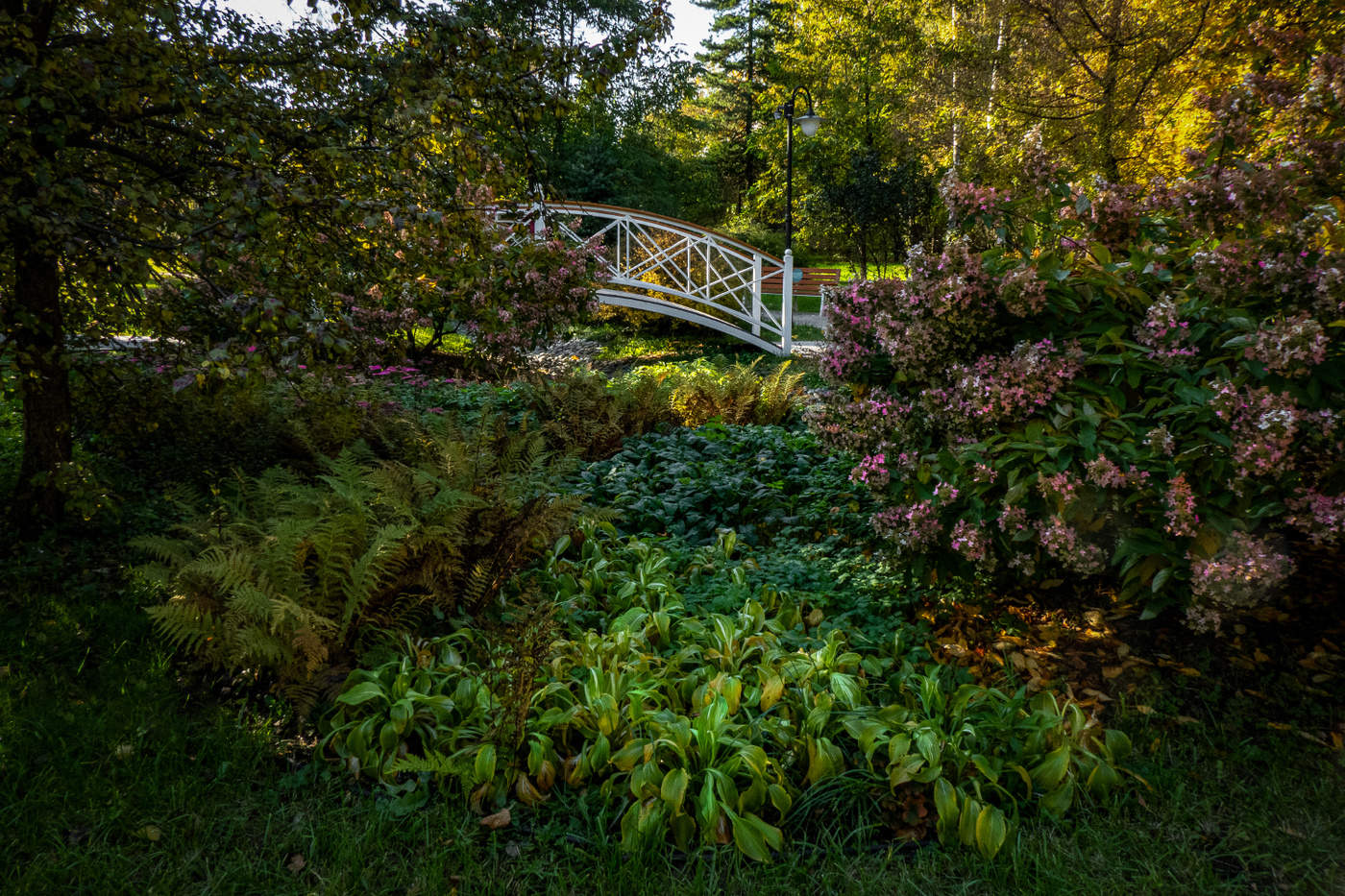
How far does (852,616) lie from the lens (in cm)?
329

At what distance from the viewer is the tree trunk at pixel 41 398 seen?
337cm

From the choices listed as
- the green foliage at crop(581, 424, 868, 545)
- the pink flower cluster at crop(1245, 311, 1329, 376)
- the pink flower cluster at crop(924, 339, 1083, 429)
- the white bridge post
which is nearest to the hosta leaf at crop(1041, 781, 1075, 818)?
the pink flower cluster at crop(924, 339, 1083, 429)

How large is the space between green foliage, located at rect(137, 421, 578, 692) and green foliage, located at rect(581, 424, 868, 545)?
74 cm

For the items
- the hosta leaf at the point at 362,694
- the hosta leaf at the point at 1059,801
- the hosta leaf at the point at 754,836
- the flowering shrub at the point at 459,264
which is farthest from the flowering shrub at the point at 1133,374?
the hosta leaf at the point at 362,694

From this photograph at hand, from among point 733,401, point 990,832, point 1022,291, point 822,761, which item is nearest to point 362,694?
point 822,761

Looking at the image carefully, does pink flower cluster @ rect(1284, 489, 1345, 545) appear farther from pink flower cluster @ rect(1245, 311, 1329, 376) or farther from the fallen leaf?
the fallen leaf

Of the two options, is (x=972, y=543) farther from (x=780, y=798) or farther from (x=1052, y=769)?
(x=780, y=798)

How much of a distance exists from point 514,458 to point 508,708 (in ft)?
7.00

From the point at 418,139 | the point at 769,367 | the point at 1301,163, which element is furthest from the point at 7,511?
the point at 769,367

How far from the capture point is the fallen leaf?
2.22m

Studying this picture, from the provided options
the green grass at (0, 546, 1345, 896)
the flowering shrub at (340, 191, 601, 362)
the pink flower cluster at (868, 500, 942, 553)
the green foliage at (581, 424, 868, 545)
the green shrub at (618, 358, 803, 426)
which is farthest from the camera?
the green shrub at (618, 358, 803, 426)

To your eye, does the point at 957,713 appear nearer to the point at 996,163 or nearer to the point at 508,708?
the point at 508,708

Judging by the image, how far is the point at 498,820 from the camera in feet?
7.30

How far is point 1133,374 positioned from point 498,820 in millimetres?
2457
